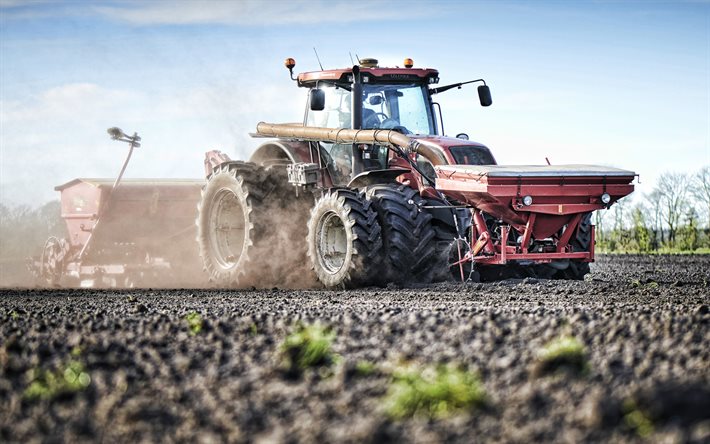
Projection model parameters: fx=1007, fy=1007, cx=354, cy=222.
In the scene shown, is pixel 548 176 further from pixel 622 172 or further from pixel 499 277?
pixel 499 277

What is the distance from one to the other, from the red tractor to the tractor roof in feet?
0.06

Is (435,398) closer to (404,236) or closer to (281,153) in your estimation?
(404,236)

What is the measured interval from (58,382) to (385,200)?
23.8 ft

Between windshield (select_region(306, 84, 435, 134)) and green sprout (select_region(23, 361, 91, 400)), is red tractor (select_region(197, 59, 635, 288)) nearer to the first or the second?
windshield (select_region(306, 84, 435, 134))

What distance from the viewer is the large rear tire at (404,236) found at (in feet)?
40.4

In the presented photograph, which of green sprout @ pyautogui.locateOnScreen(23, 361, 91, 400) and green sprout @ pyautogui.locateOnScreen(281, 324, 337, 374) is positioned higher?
green sprout @ pyautogui.locateOnScreen(281, 324, 337, 374)

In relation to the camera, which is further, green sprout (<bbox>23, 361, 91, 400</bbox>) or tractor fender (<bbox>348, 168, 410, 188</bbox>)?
tractor fender (<bbox>348, 168, 410, 188</bbox>)

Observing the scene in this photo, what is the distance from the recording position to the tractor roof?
1369 cm

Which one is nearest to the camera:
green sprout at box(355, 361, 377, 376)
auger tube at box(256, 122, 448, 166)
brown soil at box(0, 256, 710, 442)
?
brown soil at box(0, 256, 710, 442)

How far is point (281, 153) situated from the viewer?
15.5 m

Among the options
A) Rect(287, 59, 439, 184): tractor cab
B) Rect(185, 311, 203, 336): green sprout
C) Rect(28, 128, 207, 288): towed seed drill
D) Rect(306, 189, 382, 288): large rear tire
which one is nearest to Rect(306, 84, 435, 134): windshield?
Rect(287, 59, 439, 184): tractor cab

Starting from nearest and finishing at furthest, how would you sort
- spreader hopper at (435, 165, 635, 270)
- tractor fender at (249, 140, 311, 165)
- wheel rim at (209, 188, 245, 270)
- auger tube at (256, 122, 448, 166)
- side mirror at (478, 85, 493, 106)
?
spreader hopper at (435, 165, 635, 270) < auger tube at (256, 122, 448, 166) < side mirror at (478, 85, 493, 106) < tractor fender at (249, 140, 311, 165) < wheel rim at (209, 188, 245, 270)

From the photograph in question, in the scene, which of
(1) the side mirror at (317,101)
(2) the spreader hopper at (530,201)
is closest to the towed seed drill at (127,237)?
(1) the side mirror at (317,101)

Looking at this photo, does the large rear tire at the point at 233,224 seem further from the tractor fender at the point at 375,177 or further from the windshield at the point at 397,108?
the windshield at the point at 397,108
